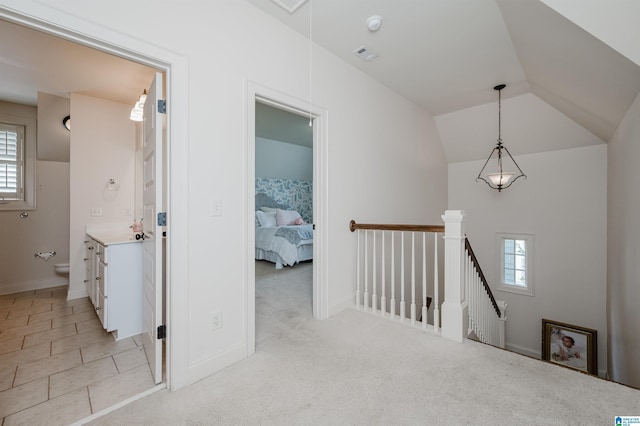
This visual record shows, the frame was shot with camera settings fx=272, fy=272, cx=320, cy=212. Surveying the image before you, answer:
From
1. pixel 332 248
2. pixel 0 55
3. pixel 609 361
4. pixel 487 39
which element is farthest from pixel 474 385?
pixel 0 55

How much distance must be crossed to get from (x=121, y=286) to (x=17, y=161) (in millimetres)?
3106

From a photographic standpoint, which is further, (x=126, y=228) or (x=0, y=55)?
(x=126, y=228)

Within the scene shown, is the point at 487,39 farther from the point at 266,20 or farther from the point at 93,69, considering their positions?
the point at 93,69

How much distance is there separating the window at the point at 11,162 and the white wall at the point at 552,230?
23.3 ft

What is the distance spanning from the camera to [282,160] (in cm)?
698

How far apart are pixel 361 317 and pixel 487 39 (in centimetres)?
283

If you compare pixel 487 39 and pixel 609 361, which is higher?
pixel 487 39

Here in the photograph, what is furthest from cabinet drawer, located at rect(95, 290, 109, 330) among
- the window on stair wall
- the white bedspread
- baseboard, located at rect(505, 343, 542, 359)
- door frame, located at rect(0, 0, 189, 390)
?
baseboard, located at rect(505, 343, 542, 359)

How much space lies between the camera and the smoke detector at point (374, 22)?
2.20 m

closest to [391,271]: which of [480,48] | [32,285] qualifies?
[480,48]

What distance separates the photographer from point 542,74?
9.25 feet

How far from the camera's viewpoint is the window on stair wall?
482cm

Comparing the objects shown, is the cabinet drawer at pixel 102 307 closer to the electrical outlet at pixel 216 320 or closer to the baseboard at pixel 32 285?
the electrical outlet at pixel 216 320

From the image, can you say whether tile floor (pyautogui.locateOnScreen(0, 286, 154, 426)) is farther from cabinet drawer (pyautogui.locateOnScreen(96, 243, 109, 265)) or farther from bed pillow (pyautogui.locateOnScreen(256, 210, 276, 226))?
bed pillow (pyautogui.locateOnScreen(256, 210, 276, 226))
